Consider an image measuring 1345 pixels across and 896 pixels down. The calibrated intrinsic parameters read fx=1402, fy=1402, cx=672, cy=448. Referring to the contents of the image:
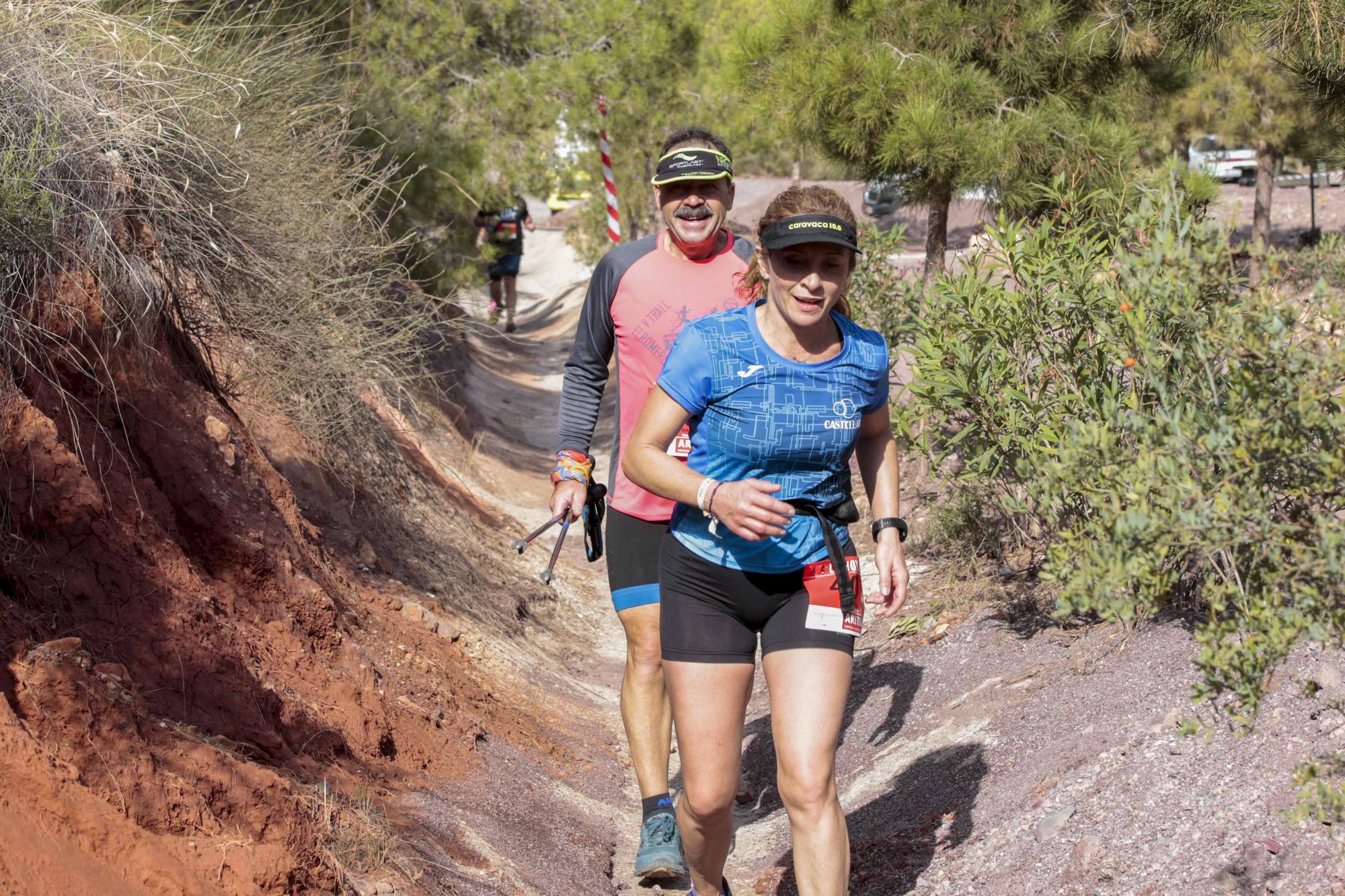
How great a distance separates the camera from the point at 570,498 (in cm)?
431

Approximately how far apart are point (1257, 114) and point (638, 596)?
1868 centimetres

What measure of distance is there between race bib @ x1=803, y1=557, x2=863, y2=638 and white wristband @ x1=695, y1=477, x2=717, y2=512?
36cm

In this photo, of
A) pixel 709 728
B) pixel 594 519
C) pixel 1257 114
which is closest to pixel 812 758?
pixel 709 728

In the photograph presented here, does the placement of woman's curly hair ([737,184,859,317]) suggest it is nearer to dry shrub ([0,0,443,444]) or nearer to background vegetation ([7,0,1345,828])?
background vegetation ([7,0,1345,828])

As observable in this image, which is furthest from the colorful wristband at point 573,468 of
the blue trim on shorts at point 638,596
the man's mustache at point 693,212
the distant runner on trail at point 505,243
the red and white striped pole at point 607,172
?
the red and white striped pole at point 607,172

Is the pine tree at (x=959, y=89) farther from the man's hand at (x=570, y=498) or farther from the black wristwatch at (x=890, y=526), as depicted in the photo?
the black wristwatch at (x=890, y=526)

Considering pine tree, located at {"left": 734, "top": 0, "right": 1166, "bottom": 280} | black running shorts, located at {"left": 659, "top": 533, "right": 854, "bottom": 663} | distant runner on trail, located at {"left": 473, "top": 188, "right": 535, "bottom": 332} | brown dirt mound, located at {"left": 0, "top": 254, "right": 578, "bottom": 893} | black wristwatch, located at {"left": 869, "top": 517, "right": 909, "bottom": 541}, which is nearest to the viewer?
brown dirt mound, located at {"left": 0, "top": 254, "right": 578, "bottom": 893}

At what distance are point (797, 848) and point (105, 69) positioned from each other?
420 cm

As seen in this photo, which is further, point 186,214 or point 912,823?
point 186,214

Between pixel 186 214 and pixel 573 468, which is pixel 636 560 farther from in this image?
pixel 186 214

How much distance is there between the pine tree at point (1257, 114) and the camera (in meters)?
18.9

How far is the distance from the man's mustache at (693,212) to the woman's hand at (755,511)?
4.88 feet

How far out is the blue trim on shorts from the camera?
4387 mm

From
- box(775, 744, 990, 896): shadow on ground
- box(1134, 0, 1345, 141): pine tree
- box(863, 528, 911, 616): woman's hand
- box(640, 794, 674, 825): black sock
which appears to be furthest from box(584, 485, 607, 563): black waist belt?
box(1134, 0, 1345, 141): pine tree
